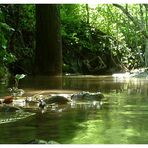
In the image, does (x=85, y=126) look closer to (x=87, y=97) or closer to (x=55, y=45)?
(x=87, y=97)

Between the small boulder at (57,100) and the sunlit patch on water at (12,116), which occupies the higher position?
the small boulder at (57,100)

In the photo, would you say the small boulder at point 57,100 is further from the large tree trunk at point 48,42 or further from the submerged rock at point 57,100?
the large tree trunk at point 48,42

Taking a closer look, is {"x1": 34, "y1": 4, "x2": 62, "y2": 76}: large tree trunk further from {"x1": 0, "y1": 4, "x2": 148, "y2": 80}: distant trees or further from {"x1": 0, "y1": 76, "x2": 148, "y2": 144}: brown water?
{"x1": 0, "y1": 76, "x2": 148, "y2": 144}: brown water

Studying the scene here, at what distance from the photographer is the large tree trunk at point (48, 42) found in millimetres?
11320

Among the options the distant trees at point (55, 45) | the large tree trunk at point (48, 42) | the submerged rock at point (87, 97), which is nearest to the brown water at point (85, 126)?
the submerged rock at point (87, 97)

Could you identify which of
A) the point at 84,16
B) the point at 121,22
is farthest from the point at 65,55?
the point at 121,22

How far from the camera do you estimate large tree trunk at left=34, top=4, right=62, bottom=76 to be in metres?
11.3

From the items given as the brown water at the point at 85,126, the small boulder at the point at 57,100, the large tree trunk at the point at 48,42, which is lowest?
the brown water at the point at 85,126

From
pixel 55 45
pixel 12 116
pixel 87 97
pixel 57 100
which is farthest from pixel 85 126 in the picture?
pixel 55 45

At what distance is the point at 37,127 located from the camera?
3.36 m

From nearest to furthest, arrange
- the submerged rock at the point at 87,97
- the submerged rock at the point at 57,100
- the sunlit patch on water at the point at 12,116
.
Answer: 1. the sunlit patch on water at the point at 12,116
2. the submerged rock at the point at 57,100
3. the submerged rock at the point at 87,97

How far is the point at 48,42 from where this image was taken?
11.4m

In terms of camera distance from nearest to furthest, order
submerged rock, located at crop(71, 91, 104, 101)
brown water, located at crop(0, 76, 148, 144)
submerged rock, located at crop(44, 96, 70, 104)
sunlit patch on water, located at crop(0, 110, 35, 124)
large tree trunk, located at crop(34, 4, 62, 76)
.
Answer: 1. brown water, located at crop(0, 76, 148, 144)
2. sunlit patch on water, located at crop(0, 110, 35, 124)
3. submerged rock, located at crop(44, 96, 70, 104)
4. submerged rock, located at crop(71, 91, 104, 101)
5. large tree trunk, located at crop(34, 4, 62, 76)

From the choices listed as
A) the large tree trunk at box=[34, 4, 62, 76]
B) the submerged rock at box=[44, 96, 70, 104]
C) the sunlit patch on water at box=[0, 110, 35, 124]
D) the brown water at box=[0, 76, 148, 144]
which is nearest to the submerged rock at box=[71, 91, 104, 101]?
the submerged rock at box=[44, 96, 70, 104]
